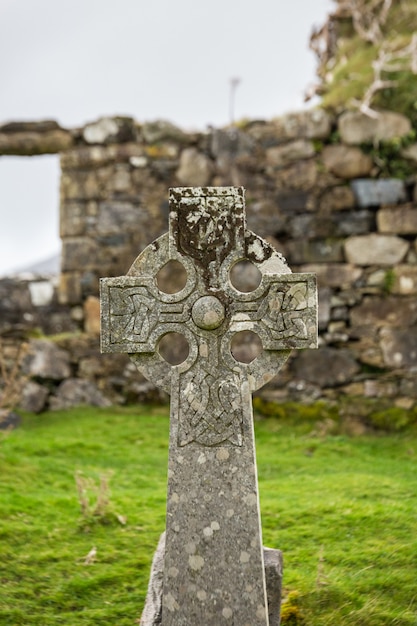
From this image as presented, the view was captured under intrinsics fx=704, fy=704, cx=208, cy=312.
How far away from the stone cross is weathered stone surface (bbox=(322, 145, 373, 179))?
475 centimetres

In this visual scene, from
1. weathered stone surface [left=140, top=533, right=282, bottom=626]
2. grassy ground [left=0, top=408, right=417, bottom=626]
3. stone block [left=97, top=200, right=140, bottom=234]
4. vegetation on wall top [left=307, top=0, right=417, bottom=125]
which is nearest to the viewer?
weathered stone surface [left=140, top=533, right=282, bottom=626]

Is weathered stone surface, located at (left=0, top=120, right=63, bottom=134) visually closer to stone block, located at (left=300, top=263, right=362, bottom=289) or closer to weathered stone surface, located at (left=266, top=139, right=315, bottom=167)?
weathered stone surface, located at (left=266, top=139, right=315, bottom=167)

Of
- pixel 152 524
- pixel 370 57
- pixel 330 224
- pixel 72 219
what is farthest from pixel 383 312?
pixel 152 524

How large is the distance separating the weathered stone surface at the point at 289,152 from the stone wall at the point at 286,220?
11mm

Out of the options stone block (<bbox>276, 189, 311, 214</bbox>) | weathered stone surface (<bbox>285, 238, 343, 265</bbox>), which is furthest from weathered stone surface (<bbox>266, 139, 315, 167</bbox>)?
weathered stone surface (<bbox>285, 238, 343, 265</bbox>)

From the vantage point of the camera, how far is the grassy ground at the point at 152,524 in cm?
349

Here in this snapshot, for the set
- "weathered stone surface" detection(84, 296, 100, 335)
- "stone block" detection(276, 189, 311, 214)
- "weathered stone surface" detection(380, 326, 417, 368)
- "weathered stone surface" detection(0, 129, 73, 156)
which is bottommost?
"weathered stone surface" detection(380, 326, 417, 368)


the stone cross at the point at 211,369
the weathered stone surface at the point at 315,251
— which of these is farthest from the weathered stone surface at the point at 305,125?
the stone cross at the point at 211,369

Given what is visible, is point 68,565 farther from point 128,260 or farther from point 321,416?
point 128,260

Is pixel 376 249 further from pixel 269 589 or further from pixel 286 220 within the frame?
pixel 269 589

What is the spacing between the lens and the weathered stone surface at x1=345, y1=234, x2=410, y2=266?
728 centimetres

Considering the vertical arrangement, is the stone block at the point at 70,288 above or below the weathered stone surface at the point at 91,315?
above

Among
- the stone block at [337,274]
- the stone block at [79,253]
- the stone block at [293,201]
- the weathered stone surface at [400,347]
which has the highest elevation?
the stone block at [293,201]

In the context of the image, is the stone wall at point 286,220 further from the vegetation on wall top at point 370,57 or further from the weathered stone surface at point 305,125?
the vegetation on wall top at point 370,57
